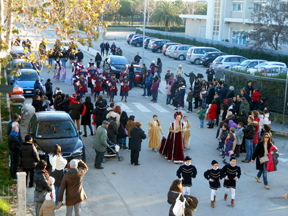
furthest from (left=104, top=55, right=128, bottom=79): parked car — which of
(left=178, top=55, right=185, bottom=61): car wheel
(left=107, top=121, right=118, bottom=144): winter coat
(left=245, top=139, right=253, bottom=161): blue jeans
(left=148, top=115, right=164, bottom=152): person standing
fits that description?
(left=245, top=139, right=253, bottom=161): blue jeans

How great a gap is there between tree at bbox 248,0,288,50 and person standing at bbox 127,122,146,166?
1205 inches

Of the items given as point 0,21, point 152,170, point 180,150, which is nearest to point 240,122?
point 180,150

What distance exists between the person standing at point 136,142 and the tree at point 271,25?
100ft

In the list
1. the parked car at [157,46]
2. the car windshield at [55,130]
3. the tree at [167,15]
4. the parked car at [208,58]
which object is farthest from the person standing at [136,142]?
the tree at [167,15]

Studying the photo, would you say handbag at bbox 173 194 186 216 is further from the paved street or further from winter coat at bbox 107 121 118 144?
winter coat at bbox 107 121 118 144

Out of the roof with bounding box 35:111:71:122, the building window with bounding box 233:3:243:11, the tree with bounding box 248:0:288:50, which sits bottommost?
the roof with bounding box 35:111:71:122

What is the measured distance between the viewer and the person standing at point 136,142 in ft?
46.4

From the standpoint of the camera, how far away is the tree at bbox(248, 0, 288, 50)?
1645 inches

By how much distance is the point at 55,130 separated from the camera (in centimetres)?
1385

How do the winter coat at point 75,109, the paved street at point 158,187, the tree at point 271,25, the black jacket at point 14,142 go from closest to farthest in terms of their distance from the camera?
the paved street at point 158,187 → the black jacket at point 14,142 → the winter coat at point 75,109 → the tree at point 271,25

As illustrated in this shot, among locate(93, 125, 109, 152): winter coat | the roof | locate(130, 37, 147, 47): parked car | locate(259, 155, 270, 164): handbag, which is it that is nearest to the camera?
locate(259, 155, 270, 164): handbag

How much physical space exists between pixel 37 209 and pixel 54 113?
5.68m

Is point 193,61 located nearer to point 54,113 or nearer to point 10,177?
point 54,113

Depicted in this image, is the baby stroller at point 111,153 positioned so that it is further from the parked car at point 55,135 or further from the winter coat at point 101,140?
the parked car at point 55,135
